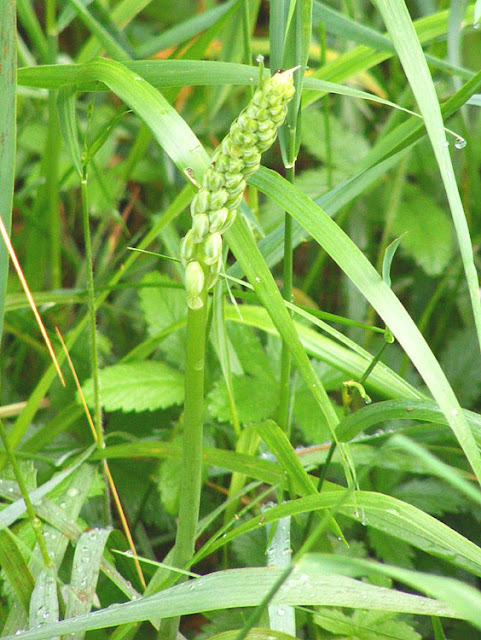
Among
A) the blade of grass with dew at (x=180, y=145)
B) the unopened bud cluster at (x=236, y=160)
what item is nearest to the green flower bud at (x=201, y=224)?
the unopened bud cluster at (x=236, y=160)

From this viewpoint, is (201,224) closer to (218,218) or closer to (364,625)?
(218,218)

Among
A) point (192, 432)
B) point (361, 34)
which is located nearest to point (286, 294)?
point (192, 432)

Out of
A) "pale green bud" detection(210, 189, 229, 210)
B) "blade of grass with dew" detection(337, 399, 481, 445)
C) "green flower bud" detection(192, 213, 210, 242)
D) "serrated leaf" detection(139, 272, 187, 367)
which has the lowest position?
"blade of grass with dew" detection(337, 399, 481, 445)

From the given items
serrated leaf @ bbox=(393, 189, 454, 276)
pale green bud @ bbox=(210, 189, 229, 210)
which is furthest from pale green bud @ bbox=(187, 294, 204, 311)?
serrated leaf @ bbox=(393, 189, 454, 276)

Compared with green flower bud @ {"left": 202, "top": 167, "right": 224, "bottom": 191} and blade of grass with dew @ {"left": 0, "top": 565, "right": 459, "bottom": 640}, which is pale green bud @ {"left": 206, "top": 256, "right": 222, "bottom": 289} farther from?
blade of grass with dew @ {"left": 0, "top": 565, "right": 459, "bottom": 640}

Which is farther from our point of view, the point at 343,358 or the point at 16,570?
the point at 343,358
